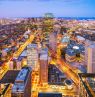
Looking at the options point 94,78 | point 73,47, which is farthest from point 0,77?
point 73,47

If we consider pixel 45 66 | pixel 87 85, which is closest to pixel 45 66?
pixel 45 66

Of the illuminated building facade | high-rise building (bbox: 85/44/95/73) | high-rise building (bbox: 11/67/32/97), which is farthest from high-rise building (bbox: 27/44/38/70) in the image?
the illuminated building facade

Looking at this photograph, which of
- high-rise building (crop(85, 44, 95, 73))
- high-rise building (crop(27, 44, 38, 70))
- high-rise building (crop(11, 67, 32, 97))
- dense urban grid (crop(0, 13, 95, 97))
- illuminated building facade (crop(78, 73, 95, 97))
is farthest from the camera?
high-rise building (crop(27, 44, 38, 70))

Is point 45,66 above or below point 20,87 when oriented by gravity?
below

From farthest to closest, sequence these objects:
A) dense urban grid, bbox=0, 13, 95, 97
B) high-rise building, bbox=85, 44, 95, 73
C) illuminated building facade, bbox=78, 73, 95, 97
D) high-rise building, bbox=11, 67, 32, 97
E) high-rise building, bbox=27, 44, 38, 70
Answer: high-rise building, bbox=27, 44, 38, 70 < high-rise building, bbox=85, 44, 95, 73 < dense urban grid, bbox=0, 13, 95, 97 < high-rise building, bbox=11, 67, 32, 97 < illuminated building facade, bbox=78, 73, 95, 97

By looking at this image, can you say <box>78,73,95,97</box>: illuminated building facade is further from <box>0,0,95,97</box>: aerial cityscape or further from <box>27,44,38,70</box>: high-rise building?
<box>27,44,38,70</box>: high-rise building

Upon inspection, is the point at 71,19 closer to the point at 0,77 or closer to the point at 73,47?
the point at 73,47

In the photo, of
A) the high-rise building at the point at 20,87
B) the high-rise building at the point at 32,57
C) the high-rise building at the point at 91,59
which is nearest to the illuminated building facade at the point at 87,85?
the high-rise building at the point at 20,87

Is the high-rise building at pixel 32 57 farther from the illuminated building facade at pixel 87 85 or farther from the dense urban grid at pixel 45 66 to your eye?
the illuminated building facade at pixel 87 85

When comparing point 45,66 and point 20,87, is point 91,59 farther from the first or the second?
point 20,87
